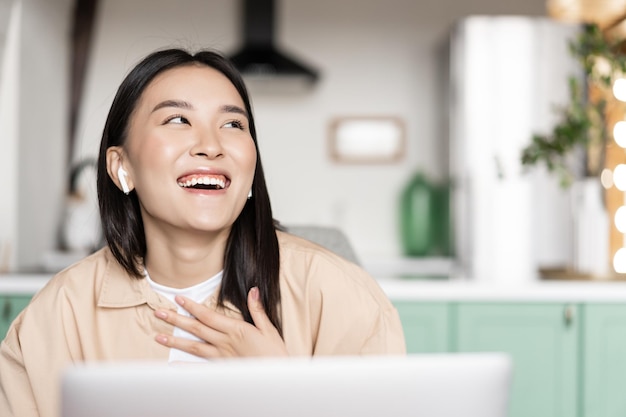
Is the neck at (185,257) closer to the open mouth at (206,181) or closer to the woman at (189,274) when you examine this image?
the woman at (189,274)

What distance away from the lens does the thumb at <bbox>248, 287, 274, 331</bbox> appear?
1.31 m

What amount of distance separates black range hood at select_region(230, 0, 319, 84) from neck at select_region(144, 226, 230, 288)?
256 centimetres

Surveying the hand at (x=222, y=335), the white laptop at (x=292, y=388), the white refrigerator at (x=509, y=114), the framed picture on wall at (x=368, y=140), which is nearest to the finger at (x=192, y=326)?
the hand at (x=222, y=335)

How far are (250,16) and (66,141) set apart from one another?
1.23m

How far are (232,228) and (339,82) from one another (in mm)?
2923

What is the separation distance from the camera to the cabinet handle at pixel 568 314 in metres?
2.59

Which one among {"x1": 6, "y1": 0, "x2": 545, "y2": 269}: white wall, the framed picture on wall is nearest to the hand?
{"x1": 6, "y1": 0, "x2": 545, "y2": 269}: white wall

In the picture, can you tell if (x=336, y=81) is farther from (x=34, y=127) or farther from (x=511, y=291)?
(x=511, y=291)

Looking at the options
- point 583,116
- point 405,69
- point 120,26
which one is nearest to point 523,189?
point 583,116

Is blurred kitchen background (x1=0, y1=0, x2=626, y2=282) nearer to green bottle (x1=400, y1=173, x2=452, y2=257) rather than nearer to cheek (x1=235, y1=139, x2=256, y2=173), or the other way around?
green bottle (x1=400, y1=173, x2=452, y2=257)

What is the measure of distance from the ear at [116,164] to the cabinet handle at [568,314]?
1.76 m

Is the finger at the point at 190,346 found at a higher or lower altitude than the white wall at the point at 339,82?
lower

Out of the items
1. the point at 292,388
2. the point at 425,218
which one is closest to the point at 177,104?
the point at 292,388

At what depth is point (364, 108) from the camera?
423 centimetres
